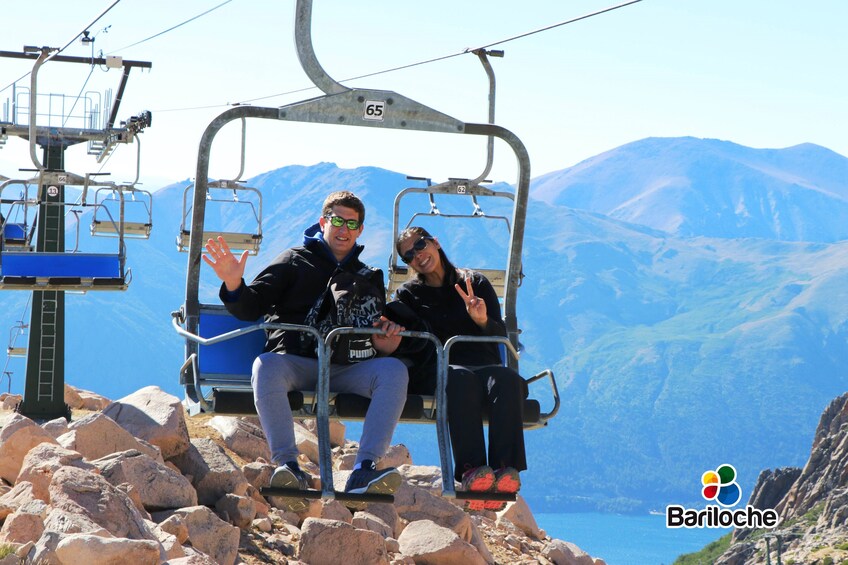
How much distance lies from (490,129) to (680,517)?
21.0 m

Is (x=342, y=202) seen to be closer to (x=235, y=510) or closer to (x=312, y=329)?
(x=312, y=329)

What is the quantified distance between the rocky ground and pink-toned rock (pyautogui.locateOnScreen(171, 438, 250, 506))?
0.03 ft

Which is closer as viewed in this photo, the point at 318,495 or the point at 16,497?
the point at 318,495

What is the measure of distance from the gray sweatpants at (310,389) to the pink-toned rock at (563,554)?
908 centimetres

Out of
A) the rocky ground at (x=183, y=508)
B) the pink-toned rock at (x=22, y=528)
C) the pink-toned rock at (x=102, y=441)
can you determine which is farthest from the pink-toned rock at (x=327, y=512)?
the pink-toned rock at (x=22, y=528)

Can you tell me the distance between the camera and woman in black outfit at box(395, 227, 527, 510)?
6.68m

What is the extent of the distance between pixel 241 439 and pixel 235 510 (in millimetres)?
2935

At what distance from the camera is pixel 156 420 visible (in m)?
11.6

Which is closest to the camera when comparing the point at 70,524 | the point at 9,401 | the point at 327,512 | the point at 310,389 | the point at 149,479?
the point at 310,389

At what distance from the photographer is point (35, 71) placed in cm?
1473

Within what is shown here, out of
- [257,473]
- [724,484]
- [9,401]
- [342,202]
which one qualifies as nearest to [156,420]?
[257,473]

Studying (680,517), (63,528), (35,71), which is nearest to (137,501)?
(63,528)

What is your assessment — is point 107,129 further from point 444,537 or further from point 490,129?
point 490,129

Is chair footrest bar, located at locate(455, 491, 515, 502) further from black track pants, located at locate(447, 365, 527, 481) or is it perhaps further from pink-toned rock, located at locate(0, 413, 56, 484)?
pink-toned rock, located at locate(0, 413, 56, 484)
